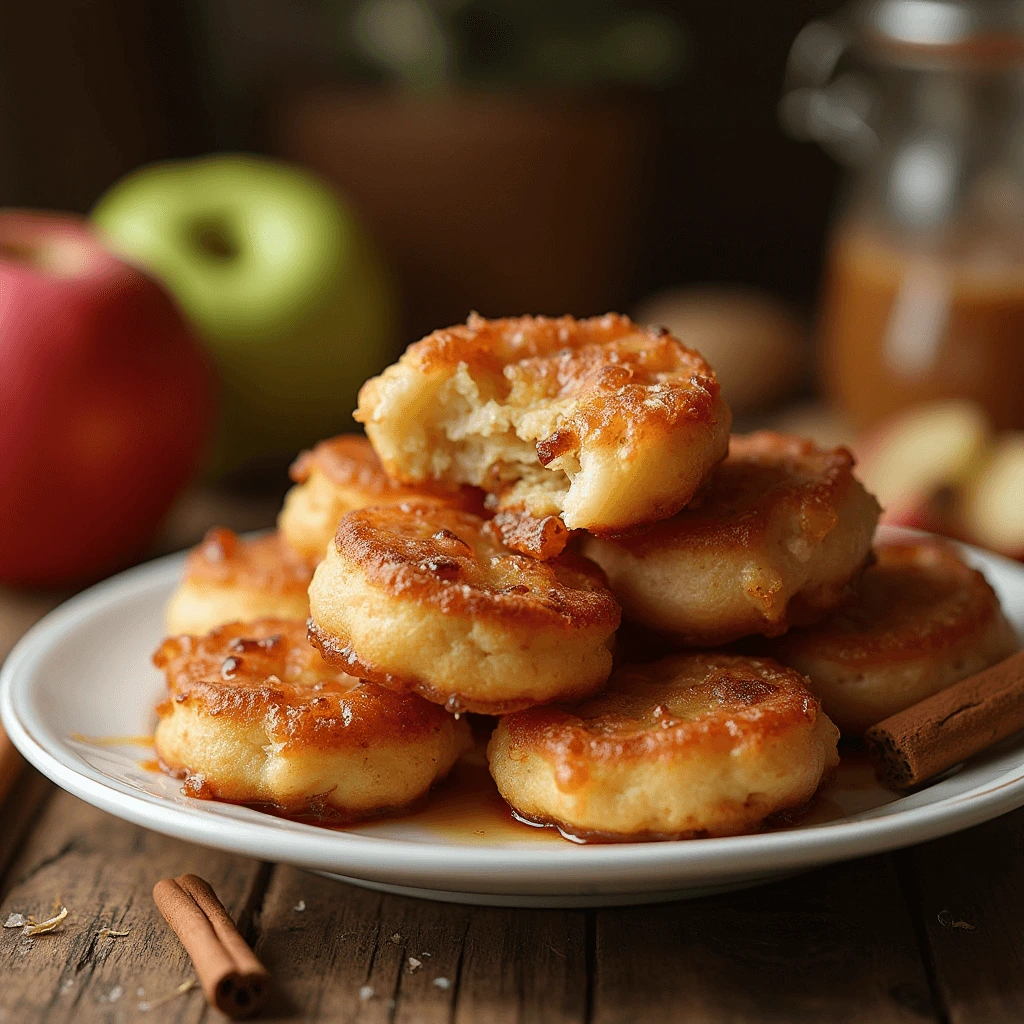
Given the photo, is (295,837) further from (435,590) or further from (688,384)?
(688,384)

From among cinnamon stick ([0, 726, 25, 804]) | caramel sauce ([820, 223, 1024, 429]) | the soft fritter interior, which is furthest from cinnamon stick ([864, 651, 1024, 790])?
caramel sauce ([820, 223, 1024, 429])

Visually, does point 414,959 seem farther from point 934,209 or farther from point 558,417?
point 934,209

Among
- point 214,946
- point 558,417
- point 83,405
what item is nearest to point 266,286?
point 83,405

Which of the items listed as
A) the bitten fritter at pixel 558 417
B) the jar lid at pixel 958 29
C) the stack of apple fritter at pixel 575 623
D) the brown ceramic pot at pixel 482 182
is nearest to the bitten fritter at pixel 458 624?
the stack of apple fritter at pixel 575 623

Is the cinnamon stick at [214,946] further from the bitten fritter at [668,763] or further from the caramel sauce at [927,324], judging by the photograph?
the caramel sauce at [927,324]

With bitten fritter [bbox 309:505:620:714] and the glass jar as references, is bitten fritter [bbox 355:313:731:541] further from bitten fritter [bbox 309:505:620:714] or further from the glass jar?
the glass jar

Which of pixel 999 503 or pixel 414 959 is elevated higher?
pixel 414 959
